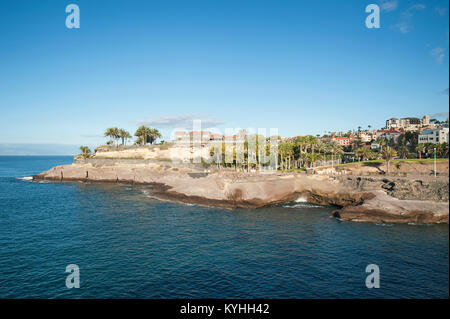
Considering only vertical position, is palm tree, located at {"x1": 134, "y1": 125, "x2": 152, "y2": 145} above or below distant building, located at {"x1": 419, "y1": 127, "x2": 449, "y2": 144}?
above

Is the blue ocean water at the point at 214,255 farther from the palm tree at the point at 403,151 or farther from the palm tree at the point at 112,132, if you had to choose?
the palm tree at the point at 112,132

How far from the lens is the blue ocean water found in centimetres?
1855

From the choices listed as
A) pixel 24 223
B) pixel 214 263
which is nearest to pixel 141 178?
pixel 24 223

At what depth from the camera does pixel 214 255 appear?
24719mm

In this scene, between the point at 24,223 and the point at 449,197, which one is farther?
the point at 24,223

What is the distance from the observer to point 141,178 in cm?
8081

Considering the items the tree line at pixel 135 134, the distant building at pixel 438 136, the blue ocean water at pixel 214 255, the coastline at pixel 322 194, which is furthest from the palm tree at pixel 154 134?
the distant building at pixel 438 136

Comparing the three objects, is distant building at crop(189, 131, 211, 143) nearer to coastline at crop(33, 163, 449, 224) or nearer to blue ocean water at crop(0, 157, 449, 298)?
coastline at crop(33, 163, 449, 224)

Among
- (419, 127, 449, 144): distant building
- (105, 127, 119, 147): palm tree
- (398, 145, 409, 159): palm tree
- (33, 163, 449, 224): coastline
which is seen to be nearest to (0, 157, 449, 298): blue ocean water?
(33, 163, 449, 224): coastline

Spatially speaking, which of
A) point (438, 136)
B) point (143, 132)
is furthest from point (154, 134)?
point (438, 136)

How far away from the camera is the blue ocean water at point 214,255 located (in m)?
18.5

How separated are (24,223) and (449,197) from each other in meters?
43.9

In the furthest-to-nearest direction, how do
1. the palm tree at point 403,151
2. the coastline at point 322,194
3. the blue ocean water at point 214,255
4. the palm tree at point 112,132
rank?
the palm tree at point 112,132 < the palm tree at point 403,151 < the coastline at point 322,194 < the blue ocean water at point 214,255
